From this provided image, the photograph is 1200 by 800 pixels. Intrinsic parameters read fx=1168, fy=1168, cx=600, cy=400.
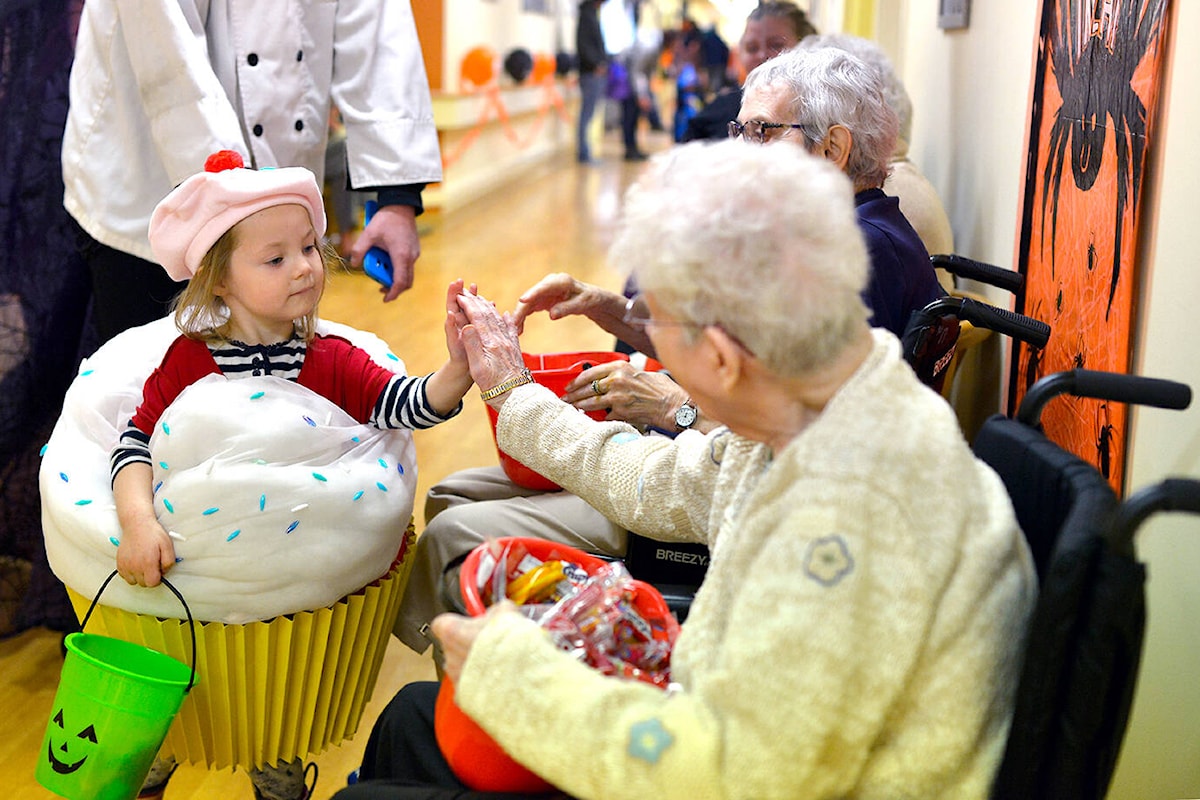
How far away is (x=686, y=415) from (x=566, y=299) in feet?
1.19

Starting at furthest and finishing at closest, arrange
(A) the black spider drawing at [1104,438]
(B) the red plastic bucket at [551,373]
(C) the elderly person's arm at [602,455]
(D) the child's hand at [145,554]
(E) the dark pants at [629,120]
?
(E) the dark pants at [629,120] → (B) the red plastic bucket at [551,373] → (A) the black spider drawing at [1104,438] → (D) the child's hand at [145,554] → (C) the elderly person's arm at [602,455]

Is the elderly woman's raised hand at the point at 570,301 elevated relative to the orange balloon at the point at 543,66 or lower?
elevated

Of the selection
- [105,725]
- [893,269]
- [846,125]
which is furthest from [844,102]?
[105,725]

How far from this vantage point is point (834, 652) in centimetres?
103

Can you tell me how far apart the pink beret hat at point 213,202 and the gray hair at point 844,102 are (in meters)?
0.92

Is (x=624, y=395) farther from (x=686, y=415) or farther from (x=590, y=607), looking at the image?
(x=590, y=607)

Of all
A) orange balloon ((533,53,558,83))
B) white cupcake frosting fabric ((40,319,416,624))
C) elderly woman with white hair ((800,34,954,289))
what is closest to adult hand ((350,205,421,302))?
white cupcake frosting fabric ((40,319,416,624))

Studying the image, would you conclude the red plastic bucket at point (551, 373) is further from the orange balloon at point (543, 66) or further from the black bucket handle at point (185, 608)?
the orange balloon at point (543, 66)

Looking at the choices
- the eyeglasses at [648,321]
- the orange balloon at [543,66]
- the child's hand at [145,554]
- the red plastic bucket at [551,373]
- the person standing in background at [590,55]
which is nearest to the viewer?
the eyeglasses at [648,321]

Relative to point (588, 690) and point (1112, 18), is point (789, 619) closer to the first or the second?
point (588, 690)

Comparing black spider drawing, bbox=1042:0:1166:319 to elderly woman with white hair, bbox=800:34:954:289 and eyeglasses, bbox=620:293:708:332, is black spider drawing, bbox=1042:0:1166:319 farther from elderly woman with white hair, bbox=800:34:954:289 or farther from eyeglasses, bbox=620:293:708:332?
eyeglasses, bbox=620:293:708:332

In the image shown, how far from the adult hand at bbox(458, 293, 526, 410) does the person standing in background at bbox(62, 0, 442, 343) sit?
625mm

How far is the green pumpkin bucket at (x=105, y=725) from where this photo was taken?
1612 millimetres

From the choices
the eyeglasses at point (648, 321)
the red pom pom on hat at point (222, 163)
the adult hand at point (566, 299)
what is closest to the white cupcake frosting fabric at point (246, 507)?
the red pom pom on hat at point (222, 163)
